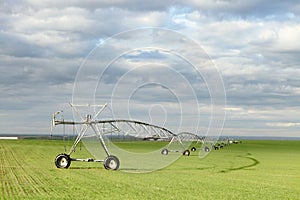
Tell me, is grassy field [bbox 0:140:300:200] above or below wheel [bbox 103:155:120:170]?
below

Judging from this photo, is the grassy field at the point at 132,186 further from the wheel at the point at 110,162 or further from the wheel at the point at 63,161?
the wheel at the point at 63,161

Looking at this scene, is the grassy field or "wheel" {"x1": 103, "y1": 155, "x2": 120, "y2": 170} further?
"wheel" {"x1": 103, "y1": 155, "x2": 120, "y2": 170}

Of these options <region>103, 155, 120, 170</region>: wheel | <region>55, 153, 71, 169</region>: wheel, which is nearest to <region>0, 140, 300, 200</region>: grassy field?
<region>103, 155, 120, 170</region>: wheel

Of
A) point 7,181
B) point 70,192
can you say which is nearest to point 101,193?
point 70,192

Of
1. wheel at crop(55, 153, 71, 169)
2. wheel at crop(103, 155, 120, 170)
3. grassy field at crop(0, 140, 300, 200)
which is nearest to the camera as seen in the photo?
grassy field at crop(0, 140, 300, 200)

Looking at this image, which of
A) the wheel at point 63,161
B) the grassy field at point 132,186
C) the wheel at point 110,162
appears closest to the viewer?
the grassy field at point 132,186

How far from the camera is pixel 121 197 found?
2395cm

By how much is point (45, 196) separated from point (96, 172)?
14.0 meters

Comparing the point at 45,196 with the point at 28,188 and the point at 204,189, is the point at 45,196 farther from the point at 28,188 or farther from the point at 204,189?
the point at 204,189

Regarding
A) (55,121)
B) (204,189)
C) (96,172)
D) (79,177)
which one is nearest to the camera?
(204,189)

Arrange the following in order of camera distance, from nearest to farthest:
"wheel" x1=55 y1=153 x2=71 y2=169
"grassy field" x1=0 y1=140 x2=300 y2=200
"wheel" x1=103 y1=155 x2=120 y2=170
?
1. "grassy field" x1=0 y1=140 x2=300 y2=200
2. "wheel" x1=103 y1=155 x2=120 y2=170
3. "wheel" x1=55 y1=153 x2=71 y2=169

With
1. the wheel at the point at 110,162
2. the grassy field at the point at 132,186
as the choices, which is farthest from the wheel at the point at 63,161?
the wheel at the point at 110,162

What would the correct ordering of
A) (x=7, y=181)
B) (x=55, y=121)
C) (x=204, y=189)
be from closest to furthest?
(x=204, y=189) < (x=7, y=181) < (x=55, y=121)

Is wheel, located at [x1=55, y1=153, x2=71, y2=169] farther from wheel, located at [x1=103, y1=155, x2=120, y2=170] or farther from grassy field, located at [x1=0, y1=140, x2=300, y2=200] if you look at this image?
wheel, located at [x1=103, y1=155, x2=120, y2=170]
